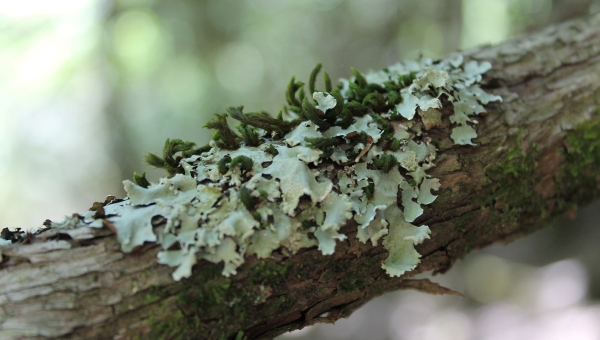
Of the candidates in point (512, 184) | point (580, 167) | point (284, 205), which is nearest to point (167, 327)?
point (284, 205)

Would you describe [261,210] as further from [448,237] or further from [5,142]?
[5,142]

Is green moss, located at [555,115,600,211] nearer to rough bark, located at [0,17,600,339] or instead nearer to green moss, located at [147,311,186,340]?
rough bark, located at [0,17,600,339]

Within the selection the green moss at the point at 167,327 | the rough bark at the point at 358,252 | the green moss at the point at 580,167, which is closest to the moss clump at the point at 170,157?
the rough bark at the point at 358,252

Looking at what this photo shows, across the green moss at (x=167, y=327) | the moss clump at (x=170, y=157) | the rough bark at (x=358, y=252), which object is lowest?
the green moss at (x=167, y=327)

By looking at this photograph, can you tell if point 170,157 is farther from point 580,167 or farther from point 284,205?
point 580,167

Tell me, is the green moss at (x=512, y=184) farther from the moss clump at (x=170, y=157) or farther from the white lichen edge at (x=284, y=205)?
the moss clump at (x=170, y=157)

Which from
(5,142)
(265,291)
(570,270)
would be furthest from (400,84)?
(5,142)
